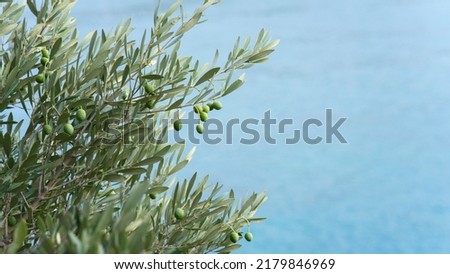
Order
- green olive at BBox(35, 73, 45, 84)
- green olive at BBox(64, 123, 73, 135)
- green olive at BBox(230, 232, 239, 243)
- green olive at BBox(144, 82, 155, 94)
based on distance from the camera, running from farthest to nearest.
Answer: green olive at BBox(230, 232, 239, 243), green olive at BBox(35, 73, 45, 84), green olive at BBox(144, 82, 155, 94), green olive at BBox(64, 123, 73, 135)

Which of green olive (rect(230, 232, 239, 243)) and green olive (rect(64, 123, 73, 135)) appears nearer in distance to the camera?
green olive (rect(64, 123, 73, 135))

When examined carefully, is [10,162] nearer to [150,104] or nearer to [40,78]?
[40,78]

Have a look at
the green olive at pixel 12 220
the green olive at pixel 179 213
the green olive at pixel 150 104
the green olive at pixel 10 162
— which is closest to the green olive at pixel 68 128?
the green olive at pixel 10 162

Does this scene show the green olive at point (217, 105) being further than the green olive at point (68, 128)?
Yes

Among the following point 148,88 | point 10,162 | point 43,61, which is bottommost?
point 10,162

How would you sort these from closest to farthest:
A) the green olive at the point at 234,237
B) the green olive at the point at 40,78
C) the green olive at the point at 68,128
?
the green olive at the point at 68,128 → the green olive at the point at 40,78 → the green olive at the point at 234,237

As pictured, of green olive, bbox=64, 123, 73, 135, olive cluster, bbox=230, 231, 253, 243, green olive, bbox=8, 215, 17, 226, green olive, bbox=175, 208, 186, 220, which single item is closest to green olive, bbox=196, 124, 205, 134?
green olive, bbox=175, 208, 186, 220

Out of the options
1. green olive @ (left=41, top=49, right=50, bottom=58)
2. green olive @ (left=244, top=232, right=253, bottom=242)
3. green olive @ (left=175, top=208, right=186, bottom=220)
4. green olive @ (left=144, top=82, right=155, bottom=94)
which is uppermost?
green olive @ (left=41, top=49, right=50, bottom=58)

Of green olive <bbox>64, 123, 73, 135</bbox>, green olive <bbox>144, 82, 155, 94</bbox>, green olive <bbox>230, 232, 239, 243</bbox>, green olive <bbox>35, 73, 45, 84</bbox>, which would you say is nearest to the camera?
green olive <bbox>64, 123, 73, 135</bbox>

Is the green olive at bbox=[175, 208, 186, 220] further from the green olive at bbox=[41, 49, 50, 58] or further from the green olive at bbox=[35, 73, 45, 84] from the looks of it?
the green olive at bbox=[41, 49, 50, 58]

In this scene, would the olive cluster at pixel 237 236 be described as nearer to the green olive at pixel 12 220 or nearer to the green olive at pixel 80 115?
the green olive at pixel 80 115

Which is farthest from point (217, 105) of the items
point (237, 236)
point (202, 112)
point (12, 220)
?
point (12, 220)
